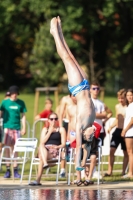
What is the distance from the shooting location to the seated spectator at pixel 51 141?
14883 mm

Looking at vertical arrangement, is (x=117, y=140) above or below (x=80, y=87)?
below

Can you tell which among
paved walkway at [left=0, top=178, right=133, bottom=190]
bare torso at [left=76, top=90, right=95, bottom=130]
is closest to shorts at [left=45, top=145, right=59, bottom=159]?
paved walkway at [left=0, top=178, right=133, bottom=190]

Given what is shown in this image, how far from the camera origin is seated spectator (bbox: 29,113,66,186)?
14883mm

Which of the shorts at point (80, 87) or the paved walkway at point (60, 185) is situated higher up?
the shorts at point (80, 87)

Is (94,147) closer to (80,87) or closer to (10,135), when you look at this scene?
(10,135)

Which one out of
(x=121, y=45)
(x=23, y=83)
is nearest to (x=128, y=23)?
(x=121, y=45)

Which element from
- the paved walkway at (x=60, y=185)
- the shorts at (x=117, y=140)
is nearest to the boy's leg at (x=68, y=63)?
the paved walkway at (x=60, y=185)

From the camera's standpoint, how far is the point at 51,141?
15289 mm

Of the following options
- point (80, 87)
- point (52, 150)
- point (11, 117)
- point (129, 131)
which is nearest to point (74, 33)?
point (11, 117)

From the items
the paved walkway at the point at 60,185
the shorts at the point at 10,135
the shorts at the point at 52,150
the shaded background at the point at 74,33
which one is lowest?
the paved walkway at the point at 60,185

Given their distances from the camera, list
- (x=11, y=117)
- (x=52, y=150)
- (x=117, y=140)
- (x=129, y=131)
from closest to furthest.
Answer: (x=52, y=150) → (x=129, y=131) → (x=117, y=140) → (x=11, y=117)

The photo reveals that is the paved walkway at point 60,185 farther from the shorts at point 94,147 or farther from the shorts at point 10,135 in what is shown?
the shorts at point 10,135

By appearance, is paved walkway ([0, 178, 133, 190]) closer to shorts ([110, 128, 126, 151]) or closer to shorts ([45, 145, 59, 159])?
shorts ([45, 145, 59, 159])

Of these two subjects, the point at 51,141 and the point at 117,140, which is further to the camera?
the point at 117,140
